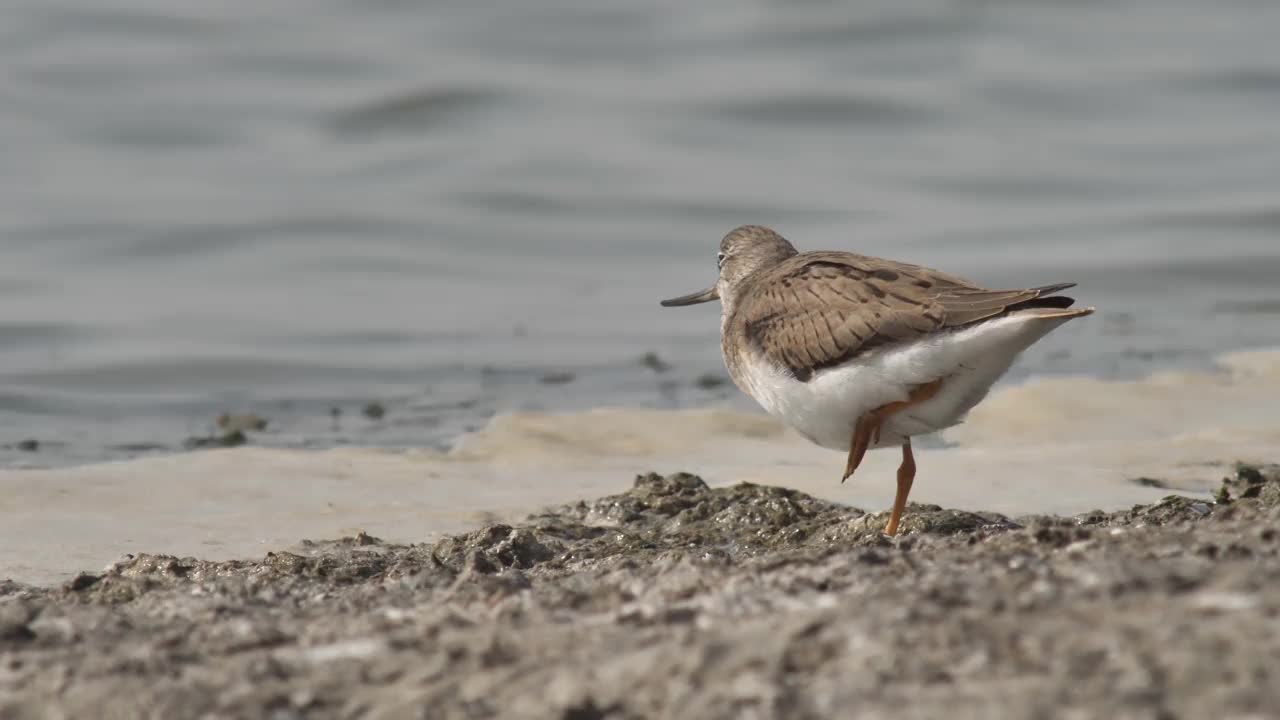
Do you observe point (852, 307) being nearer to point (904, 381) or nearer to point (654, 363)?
point (904, 381)

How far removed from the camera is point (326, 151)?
16938 mm

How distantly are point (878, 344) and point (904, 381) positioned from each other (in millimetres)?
148

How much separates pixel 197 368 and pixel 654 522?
592 centimetres

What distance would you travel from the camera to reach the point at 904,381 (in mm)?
5621

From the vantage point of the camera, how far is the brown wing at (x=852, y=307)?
216 inches

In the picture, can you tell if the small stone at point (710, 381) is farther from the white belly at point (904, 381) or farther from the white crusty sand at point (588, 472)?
the white belly at point (904, 381)

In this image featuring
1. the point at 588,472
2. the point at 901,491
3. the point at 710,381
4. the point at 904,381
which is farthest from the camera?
the point at 710,381

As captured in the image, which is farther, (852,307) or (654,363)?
(654,363)

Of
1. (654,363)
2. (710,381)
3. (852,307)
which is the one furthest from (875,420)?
(654,363)

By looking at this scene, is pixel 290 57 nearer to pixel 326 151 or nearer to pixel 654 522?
pixel 326 151

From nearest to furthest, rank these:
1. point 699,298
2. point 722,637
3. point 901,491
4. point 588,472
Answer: point 722,637 < point 901,491 < point 699,298 < point 588,472

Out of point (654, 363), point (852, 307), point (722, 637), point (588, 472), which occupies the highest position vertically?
point (852, 307)

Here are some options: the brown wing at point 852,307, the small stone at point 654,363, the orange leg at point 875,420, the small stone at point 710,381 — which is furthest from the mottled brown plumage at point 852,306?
the small stone at point 654,363

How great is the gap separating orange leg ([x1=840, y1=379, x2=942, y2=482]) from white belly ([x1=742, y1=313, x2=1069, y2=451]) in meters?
0.02
